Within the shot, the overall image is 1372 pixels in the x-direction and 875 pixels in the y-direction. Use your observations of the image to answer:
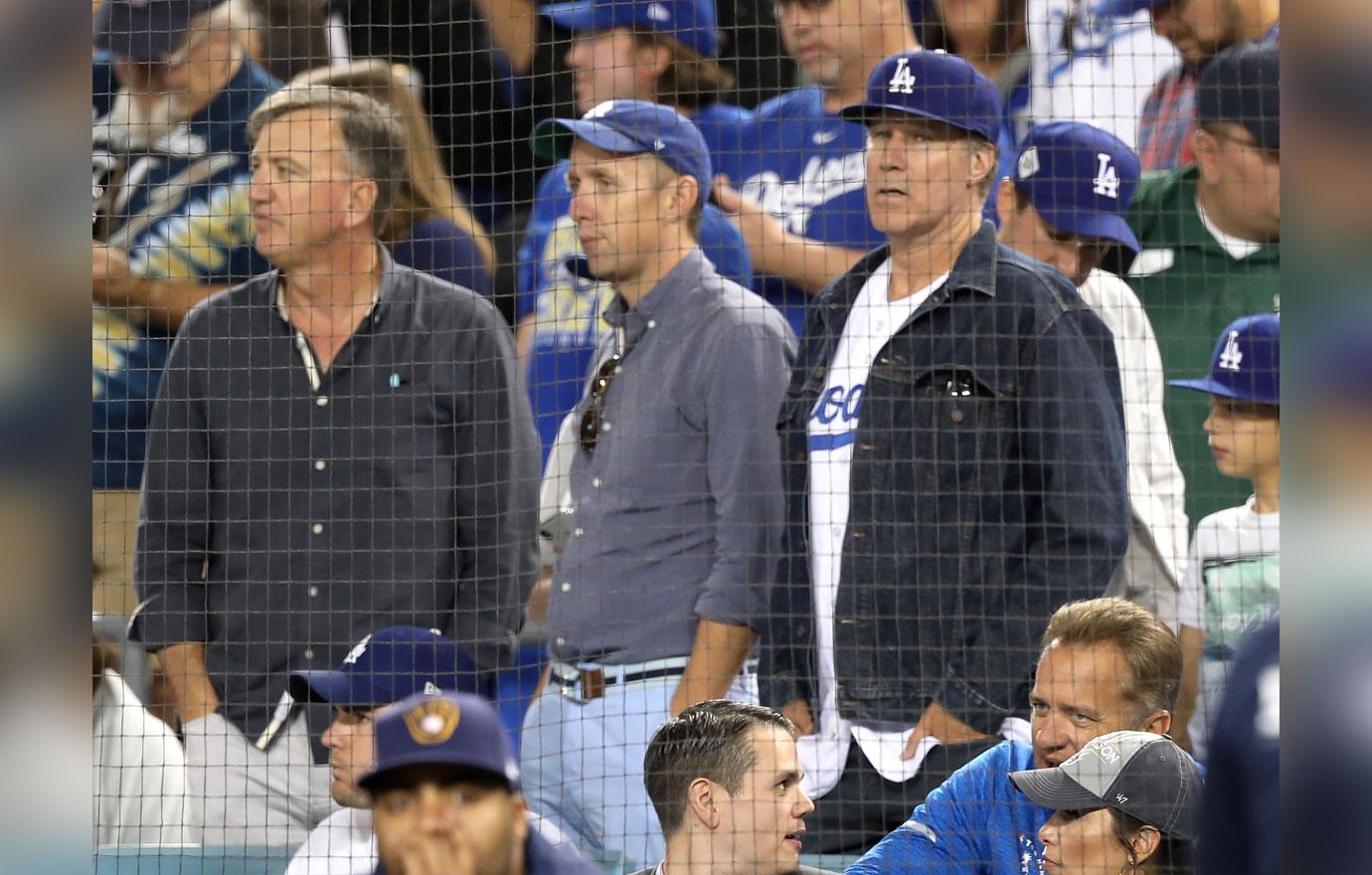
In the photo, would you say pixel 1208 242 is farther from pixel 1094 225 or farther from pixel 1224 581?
pixel 1224 581

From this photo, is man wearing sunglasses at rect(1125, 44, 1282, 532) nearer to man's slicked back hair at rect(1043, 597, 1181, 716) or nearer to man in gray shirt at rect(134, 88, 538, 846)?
man's slicked back hair at rect(1043, 597, 1181, 716)

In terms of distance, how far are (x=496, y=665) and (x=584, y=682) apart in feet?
0.67

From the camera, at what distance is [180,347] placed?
12.6ft

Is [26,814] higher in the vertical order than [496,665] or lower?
higher

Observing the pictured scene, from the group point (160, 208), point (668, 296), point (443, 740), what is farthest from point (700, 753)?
point (160, 208)

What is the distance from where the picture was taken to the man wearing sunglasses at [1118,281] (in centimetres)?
351

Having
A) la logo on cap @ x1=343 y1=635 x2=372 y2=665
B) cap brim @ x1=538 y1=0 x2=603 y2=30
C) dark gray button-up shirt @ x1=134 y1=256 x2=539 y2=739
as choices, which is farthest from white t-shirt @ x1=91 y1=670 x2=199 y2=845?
cap brim @ x1=538 y1=0 x2=603 y2=30

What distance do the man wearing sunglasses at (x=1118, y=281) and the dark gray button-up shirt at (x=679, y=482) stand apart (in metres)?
0.60

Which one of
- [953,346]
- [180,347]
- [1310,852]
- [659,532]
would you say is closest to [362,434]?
[180,347]

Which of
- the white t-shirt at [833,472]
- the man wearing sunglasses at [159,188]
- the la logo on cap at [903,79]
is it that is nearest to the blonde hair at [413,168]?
the man wearing sunglasses at [159,188]

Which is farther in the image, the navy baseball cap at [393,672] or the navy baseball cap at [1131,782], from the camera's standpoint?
the navy baseball cap at [393,672]

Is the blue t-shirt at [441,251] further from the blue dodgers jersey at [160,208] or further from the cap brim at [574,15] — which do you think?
the cap brim at [574,15]

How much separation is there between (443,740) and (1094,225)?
170cm

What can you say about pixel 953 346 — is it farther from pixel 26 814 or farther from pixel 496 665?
pixel 26 814
